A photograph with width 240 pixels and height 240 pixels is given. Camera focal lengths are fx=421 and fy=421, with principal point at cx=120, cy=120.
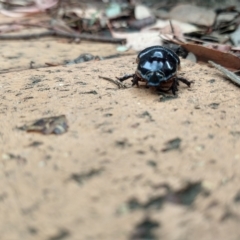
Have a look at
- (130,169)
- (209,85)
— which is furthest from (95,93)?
(130,169)

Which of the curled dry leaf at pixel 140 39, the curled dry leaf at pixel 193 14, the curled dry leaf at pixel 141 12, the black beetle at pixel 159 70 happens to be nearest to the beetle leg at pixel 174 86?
the black beetle at pixel 159 70

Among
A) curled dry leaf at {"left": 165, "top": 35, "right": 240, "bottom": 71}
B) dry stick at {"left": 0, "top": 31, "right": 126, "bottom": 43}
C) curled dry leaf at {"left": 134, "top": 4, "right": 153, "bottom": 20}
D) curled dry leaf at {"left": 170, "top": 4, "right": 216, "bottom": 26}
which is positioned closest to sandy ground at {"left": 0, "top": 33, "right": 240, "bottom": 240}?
curled dry leaf at {"left": 165, "top": 35, "right": 240, "bottom": 71}

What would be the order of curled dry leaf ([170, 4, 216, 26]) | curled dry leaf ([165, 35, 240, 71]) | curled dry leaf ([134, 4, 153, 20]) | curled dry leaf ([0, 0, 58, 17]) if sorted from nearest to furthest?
curled dry leaf ([165, 35, 240, 71]), curled dry leaf ([170, 4, 216, 26]), curled dry leaf ([134, 4, 153, 20]), curled dry leaf ([0, 0, 58, 17])

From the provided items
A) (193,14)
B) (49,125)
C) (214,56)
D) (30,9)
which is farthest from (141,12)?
(49,125)

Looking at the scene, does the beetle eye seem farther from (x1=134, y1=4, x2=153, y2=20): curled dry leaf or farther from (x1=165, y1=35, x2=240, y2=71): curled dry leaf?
(x1=134, y1=4, x2=153, y2=20): curled dry leaf

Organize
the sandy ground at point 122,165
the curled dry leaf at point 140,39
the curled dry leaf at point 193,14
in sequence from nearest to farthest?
1. the sandy ground at point 122,165
2. the curled dry leaf at point 140,39
3. the curled dry leaf at point 193,14

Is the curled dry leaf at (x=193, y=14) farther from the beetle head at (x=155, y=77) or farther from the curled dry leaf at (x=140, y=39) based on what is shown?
the beetle head at (x=155, y=77)
